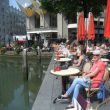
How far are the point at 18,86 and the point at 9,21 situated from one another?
12788 centimetres

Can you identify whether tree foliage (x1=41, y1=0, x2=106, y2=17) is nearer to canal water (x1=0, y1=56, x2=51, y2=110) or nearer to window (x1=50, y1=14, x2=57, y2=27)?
canal water (x1=0, y1=56, x2=51, y2=110)

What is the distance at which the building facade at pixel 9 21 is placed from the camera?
136125 millimetres

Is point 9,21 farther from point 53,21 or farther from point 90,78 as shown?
point 90,78

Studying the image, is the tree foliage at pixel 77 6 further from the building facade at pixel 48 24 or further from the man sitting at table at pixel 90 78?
the man sitting at table at pixel 90 78

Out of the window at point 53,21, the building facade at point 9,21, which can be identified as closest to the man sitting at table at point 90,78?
the window at point 53,21

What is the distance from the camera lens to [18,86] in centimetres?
2372

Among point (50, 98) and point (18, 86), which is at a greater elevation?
point (50, 98)

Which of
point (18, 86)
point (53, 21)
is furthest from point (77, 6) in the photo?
point (53, 21)

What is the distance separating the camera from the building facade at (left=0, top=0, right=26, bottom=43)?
5359 inches

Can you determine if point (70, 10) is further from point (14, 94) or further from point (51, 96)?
point (51, 96)

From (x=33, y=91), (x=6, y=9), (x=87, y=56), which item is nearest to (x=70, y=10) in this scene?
(x=33, y=91)

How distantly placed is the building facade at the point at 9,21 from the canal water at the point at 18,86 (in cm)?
8718

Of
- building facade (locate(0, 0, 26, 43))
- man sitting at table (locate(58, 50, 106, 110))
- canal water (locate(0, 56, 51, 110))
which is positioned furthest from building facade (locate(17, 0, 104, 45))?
building facade (locate(0, 0, 26, 43))

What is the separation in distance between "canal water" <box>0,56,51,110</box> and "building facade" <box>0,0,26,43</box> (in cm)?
8718
